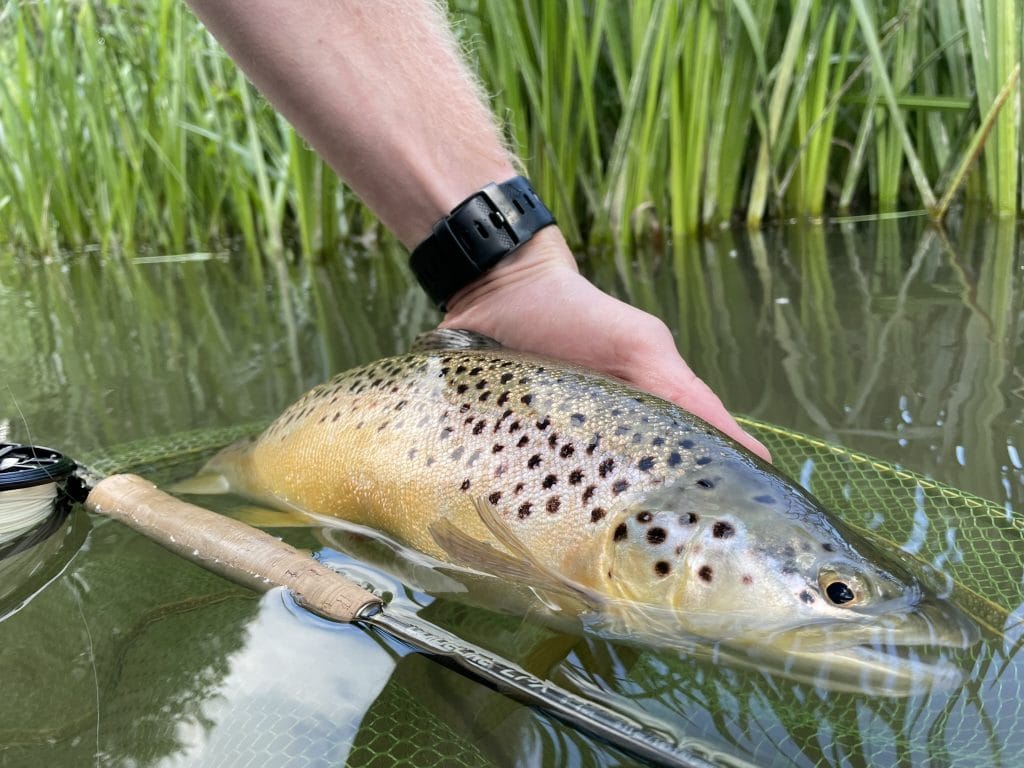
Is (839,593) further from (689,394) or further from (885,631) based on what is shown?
(689,394)

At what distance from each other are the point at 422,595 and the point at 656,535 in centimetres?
49

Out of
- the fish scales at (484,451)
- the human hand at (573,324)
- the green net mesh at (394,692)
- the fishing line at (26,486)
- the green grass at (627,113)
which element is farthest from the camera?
the green grass at (627,113)

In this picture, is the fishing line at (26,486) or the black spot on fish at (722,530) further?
the fishing line at (26,486)

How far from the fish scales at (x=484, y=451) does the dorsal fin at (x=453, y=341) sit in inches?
2.1

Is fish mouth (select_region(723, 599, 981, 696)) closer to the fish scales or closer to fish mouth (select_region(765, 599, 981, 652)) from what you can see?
fish mouth (select_region(765, 599, 981, 652))

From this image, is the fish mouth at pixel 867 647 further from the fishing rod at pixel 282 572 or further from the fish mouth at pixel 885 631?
the fishing rod at pixel 282 572

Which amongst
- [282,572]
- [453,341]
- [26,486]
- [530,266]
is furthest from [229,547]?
[530,266]

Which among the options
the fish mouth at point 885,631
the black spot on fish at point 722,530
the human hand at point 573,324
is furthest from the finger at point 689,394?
the fish mouth at point 885,631

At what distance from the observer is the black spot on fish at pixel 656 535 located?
1.34 metres

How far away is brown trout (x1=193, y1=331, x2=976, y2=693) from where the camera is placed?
122 cm

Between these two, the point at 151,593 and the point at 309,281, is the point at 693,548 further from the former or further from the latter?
the point at 309,281

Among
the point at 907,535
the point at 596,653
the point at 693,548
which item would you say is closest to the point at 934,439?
the point at 907,535

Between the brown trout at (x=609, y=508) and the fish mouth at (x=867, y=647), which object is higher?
the brown trout at (x=609, y=508)

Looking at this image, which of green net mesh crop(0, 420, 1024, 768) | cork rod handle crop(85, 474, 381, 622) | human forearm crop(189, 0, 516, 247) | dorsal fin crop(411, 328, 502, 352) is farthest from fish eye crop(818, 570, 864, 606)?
human forearm crop(189, 0, 516, 247)
